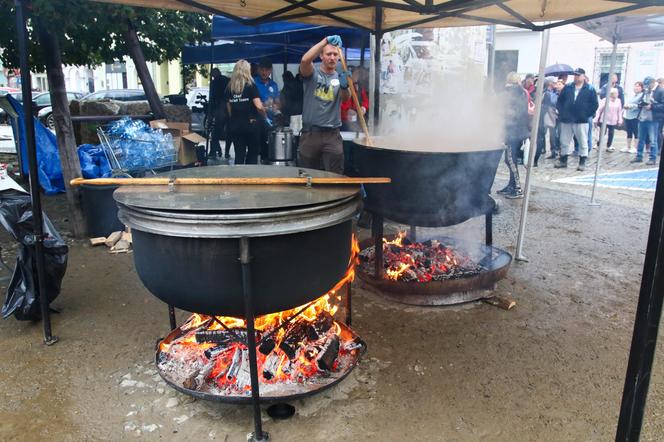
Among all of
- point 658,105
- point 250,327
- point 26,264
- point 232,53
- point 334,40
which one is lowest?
point 26,264

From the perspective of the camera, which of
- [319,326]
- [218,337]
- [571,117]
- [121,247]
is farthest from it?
[571,117]

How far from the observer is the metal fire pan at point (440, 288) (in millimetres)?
4203

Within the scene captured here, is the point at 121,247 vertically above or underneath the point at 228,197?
underneath

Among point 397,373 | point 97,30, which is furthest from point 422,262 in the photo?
point 97,30

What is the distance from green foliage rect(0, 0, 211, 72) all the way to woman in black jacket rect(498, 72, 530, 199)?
6206mm

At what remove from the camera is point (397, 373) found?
3.26 meters

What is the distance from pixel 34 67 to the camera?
24.5 feet

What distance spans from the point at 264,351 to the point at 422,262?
82.5 inches

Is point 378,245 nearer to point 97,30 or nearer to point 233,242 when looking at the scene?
point 233,242

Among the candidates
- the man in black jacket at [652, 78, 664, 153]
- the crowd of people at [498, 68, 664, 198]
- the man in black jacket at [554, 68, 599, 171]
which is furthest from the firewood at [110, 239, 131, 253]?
the man in black jacket at [652, 78, 664, 153]

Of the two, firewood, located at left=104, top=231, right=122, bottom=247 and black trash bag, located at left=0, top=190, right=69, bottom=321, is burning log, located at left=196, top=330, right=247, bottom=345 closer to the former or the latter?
black trash bag, located at left=0, top=190, right=69, bottom=321

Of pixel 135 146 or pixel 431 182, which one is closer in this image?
pixel 431 182

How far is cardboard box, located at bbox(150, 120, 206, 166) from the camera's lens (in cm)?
686

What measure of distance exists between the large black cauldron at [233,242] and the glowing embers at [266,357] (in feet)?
1.54
